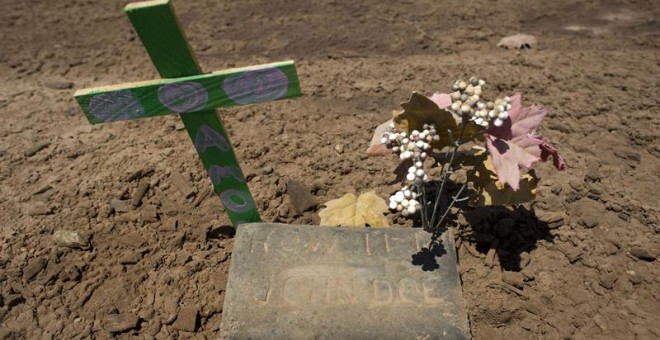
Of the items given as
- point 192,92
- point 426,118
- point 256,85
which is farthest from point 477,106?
point 192,92

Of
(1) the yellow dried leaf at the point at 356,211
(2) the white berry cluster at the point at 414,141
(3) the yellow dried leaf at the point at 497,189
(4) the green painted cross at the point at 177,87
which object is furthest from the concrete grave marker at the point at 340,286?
(4) the green painted cross at the point at 177,87

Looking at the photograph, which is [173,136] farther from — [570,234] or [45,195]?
[570,234]

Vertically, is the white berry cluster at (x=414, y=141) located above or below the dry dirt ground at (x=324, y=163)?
above

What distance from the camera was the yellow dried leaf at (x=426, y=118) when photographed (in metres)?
1.56

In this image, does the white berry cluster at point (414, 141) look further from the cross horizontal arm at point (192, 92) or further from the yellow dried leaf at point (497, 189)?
the cross horizontal arm at point (192, 92)

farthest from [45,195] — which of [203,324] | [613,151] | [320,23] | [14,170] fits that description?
[613,151]

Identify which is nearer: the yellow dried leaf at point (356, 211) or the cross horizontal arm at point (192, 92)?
the cross horizontal arm at point (192, 92)

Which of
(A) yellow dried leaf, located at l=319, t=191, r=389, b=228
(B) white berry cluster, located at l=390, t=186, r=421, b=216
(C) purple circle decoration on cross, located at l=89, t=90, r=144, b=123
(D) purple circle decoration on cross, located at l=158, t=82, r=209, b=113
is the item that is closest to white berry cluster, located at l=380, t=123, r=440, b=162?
(B) white berry cluster, located at l=390, t=186, r=421, b=216

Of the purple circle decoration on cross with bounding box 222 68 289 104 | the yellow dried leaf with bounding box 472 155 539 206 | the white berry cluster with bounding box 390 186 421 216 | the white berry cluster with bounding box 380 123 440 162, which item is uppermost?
the purple circle decoration on cross with bounding box 222 68 289 104

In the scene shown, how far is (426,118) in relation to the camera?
162cm

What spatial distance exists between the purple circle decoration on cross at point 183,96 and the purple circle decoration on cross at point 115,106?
0.35 feet

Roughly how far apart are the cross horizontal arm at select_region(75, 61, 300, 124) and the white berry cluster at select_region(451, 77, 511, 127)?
0.55m

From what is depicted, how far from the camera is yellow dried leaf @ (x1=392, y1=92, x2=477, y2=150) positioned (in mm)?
1562

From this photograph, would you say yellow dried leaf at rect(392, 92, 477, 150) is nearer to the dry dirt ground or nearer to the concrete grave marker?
the concrete grave marker
